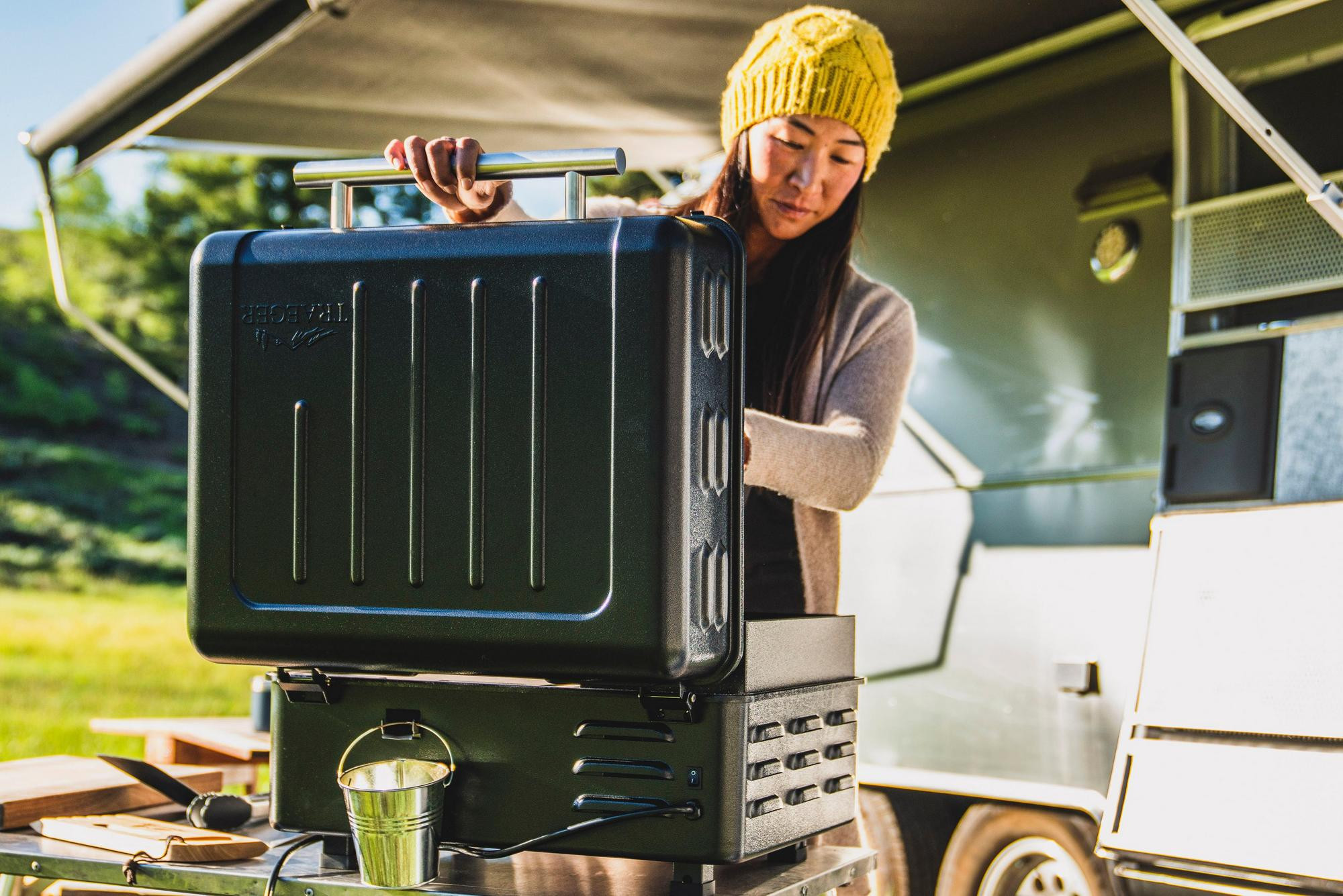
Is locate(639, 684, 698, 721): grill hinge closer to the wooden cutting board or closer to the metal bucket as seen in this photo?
the metal bucket

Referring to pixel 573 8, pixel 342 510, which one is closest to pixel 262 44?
pixel 573 8

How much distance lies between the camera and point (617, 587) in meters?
1.13

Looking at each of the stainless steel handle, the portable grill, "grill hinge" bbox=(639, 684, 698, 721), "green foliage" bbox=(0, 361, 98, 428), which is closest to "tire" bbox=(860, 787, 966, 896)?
the portable grill

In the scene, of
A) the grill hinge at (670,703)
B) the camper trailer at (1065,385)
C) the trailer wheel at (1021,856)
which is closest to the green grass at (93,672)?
the camper trailer at (1065,385)

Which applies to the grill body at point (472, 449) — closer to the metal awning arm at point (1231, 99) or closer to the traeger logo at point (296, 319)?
the traeger logo at point (296, 319)

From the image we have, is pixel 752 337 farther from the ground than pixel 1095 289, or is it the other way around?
pixel 1095 289

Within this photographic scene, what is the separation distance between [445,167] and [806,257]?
75 centimetres

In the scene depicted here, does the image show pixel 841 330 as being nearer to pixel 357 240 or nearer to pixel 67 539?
pixel 357 240

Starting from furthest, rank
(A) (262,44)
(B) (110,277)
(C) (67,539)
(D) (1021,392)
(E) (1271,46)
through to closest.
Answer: (B) (110,277) → (C) (67,539) → (D) (1021,392) → (A) (262,44) → (E) (1271,46)

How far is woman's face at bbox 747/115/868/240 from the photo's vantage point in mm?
1879

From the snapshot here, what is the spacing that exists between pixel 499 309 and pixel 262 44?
2203mm

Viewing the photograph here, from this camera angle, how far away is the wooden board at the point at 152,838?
1329 millimetres

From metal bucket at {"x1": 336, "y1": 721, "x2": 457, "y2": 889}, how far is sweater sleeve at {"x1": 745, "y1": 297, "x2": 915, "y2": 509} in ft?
1.57

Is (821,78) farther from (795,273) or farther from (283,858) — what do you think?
(283,858)
